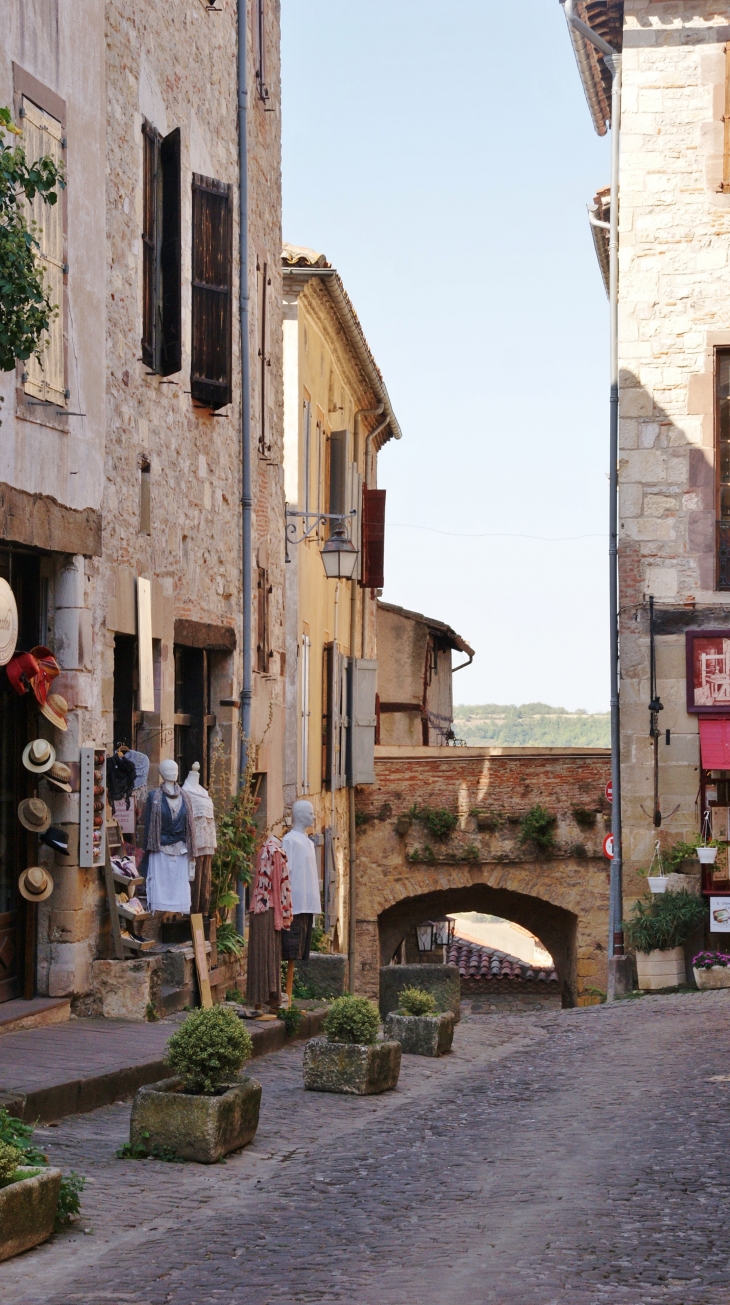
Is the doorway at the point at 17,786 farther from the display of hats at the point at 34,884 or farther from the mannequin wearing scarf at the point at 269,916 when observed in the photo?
the mannequin wearing scarf at the point at 269,916

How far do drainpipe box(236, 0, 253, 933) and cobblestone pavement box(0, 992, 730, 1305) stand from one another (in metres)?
4.82

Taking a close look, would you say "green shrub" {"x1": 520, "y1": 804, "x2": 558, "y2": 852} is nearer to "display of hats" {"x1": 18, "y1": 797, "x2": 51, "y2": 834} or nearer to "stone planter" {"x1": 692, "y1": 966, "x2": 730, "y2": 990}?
"stone planter" {"x1": 692, "y1": 966, "x2": 730, "y2": 990}

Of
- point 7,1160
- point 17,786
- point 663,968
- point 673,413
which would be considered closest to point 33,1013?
point 17,786

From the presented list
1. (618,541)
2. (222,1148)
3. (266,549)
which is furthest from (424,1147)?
(618,541)

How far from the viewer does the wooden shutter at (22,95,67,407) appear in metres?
9.85

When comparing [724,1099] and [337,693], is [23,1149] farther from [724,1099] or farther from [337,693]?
[337,693]

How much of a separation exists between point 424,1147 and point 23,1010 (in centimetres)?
294

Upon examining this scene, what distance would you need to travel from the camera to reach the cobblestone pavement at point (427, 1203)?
5.36 m

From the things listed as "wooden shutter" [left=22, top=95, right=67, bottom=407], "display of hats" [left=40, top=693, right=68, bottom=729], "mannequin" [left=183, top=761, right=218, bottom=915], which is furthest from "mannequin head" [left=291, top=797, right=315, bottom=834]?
"wooden shutter" [left=22, top=95, right=67, bottom=407]

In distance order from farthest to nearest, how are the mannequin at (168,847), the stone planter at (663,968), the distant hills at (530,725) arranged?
the distant hills at (530,725), the stone planter at (663,968), the mannequin at (168,847)

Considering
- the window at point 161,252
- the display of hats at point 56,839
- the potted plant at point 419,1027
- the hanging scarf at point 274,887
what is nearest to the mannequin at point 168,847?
the hanging scarf at point 274,887

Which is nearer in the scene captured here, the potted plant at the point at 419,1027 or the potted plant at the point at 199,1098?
the potted plant at the point at 199,1098

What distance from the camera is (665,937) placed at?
639 inches

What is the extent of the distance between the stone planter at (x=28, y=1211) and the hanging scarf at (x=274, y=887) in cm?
600
